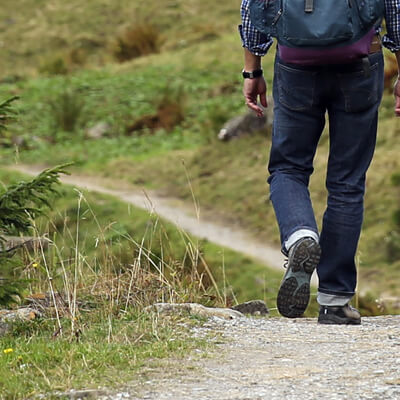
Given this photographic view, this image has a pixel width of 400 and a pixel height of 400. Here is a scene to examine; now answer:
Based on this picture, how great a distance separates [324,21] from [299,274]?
939 millimetres

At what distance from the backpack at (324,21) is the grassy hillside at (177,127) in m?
4.64

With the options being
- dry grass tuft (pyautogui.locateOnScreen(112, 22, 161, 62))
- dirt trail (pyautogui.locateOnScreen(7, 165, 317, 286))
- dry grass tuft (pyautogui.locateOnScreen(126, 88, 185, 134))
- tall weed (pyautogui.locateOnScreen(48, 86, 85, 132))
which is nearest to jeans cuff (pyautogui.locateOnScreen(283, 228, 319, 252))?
dirt trail (pyautogui.locateOnScreen(7, 165, 317, 286))

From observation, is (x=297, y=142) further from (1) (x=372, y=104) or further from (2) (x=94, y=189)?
(2) (x=94, y=189)

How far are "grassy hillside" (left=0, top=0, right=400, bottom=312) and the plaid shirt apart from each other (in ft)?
14.0

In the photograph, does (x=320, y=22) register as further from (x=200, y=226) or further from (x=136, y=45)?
(x=136, y=45)

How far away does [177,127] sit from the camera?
51.9 ft

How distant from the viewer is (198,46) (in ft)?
69.3

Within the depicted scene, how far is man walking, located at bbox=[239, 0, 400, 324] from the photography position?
148 inches

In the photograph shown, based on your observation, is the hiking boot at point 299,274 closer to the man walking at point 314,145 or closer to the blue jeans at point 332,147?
the man walking at point 314,145

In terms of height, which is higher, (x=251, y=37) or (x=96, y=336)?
(x=251, y=37)

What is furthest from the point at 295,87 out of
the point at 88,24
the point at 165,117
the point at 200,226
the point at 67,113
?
the point at 88,24

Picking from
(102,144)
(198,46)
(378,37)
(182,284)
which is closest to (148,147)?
(102,144)

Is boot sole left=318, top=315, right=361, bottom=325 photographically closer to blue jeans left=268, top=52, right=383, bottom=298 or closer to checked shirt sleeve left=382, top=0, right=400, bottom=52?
blue jeans left=268, top=52, right=383, bottom=298

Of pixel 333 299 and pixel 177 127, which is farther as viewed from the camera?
pixel 177 127
